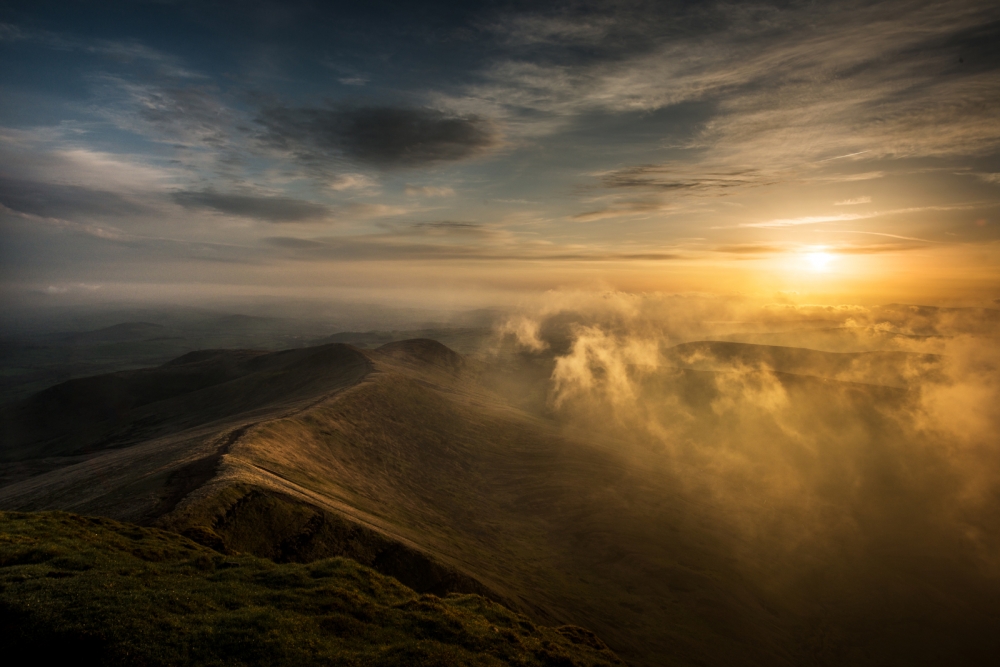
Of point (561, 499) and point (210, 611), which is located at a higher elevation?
point (210, 611)

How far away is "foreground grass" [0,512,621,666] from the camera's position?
1745 cm

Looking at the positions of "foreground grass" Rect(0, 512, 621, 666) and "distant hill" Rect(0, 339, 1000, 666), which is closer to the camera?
"foreground grass" Rect(0, 512, 621, 666)

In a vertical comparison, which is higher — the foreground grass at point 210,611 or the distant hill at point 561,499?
the foreground grass at point 210,611

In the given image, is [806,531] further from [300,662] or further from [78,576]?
[78,576]

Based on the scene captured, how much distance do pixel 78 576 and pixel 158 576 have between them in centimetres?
340

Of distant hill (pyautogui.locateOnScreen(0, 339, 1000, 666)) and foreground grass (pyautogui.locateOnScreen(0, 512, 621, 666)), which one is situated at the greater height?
foreground grass (pyautogui.locateOnScreen(0, 512, 621, 666))

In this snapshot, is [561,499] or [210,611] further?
[561,499]

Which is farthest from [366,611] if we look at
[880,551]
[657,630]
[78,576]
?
[880,551]

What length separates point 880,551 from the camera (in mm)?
88938

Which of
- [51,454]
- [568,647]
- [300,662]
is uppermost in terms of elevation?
[300,662]

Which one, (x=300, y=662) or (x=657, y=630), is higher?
(x=300, y=662)

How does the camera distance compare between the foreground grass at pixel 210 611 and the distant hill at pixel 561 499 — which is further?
the distant hill at pixel 561 499

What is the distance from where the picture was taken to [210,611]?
21125mm

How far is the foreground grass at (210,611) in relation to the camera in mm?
17453
